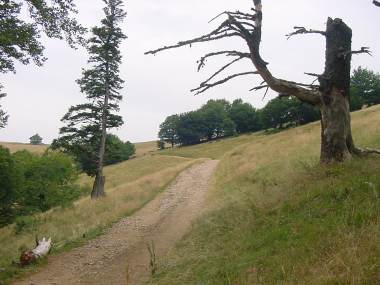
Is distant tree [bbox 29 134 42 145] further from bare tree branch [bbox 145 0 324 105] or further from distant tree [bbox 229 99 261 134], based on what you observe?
bare tree branch [bbox 145 0 324 105]

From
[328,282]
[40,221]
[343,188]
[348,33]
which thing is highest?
[348,33]

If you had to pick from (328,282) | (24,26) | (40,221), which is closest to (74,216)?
(40,221)

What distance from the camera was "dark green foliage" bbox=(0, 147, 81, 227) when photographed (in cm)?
3373

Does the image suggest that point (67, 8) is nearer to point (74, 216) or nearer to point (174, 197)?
point (74, 216)

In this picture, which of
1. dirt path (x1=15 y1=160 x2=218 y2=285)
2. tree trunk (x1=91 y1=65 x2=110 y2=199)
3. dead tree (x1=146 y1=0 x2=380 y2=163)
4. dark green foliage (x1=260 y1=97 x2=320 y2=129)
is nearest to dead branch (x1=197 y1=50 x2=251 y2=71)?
dead tree (x1=146 y1=0 x2=380 y2=163)

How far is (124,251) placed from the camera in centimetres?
1152

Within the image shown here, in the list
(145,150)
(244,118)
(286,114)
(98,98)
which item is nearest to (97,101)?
(98,98)

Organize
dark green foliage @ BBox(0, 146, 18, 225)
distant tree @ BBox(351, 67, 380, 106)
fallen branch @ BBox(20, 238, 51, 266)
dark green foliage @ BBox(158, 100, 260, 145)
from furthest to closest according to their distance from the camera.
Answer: dark green foliage @ BBox(158, 100, 260, 145) < distant tree @ BBox(351, 67, 380, 106) < dark green foliage @ BBox(0, 146, 18, 225) < fallen branch @ BBox(20, 238, 51, 266)

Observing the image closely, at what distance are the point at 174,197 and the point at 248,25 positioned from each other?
12917 millimetres

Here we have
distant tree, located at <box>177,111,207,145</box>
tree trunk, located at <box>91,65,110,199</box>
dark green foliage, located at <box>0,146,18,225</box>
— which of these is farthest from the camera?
distant tree, located at <box>177,111,207,145</box>

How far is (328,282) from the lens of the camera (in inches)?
176

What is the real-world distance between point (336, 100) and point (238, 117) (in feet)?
301

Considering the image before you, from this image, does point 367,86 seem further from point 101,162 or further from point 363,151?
point 363,151

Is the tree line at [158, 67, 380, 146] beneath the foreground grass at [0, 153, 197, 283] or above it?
above
